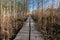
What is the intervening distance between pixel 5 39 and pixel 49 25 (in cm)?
187

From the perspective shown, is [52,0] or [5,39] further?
[52,0]

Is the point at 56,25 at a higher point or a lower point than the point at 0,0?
lower

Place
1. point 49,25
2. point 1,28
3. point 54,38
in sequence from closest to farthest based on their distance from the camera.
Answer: point 1,28, point 54,38, point 49,25

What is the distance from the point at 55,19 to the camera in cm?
571

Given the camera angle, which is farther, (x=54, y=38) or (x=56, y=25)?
(x=56, y=25)

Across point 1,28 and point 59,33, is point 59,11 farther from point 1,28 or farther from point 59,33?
point 1,28

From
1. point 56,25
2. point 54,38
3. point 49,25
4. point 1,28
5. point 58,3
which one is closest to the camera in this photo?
point 1,28

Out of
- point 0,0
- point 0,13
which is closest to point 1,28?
point 0,13

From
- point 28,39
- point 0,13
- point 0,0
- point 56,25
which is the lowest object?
point 28,39

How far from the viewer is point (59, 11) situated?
237 inches

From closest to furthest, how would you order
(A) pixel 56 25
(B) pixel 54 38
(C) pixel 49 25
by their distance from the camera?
(B) pixel 54 38 < (A) pixel 56 25 < (C) pixel 49 25

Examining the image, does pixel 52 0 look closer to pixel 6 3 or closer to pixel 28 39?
pixel 6 3

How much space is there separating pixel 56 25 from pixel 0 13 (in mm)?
1854

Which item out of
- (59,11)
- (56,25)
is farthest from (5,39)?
(59,11)
